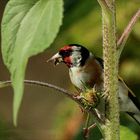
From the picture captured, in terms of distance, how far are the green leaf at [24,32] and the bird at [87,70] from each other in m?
0.58

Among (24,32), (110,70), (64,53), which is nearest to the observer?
(24,32)

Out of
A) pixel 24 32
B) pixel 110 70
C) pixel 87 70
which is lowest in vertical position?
pixel 87 70

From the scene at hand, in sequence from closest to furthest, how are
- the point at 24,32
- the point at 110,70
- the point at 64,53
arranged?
the point at 24,32 → the point at 110,70 → the point at 64,53

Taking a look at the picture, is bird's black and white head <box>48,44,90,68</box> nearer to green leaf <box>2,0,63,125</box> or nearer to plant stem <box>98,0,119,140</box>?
plant stem <box>98,0,119,140</box>

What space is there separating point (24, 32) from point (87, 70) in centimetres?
77

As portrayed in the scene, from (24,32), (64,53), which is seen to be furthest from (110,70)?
(64,53)

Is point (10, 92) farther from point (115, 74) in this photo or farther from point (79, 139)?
point (115, 74)

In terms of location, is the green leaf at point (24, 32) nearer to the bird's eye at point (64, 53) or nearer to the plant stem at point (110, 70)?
the plant stem at point (110, 70)

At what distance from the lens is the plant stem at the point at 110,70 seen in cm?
86

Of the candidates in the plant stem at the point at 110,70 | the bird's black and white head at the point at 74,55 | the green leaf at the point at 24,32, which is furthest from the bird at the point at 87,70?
the green leaf at the point at 24,32

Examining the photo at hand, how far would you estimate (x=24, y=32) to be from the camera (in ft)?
2.33

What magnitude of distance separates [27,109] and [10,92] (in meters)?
0.23

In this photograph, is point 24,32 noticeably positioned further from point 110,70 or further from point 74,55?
point 74,55

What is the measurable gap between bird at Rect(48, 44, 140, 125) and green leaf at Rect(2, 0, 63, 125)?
1.92 feet
